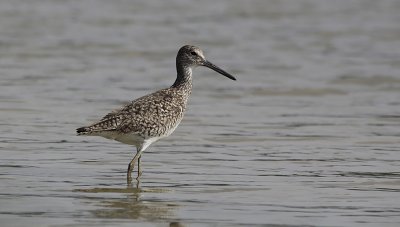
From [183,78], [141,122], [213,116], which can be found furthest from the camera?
[213,116]

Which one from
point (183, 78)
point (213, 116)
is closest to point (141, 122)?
point (183, 78)

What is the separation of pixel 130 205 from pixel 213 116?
6.06 meters

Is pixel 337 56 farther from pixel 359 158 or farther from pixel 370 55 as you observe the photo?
A: pixel 359 158

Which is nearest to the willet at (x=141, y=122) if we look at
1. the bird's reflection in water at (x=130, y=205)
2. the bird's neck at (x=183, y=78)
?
the bird's neck at (x=183, y=78)

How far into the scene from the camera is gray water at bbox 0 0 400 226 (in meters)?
9.73

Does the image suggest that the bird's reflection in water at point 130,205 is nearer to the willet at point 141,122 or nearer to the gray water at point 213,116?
the gray water at point 213,116

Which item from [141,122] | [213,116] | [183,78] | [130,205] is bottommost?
[130,205]

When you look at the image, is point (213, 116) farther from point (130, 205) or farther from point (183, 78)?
point (130, 205)

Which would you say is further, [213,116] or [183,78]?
[213,116]

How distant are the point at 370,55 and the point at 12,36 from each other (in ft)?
27.0

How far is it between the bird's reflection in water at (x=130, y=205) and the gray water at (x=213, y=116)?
2cm

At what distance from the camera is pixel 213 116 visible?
15672 mm

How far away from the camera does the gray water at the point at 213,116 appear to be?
9.73 metres

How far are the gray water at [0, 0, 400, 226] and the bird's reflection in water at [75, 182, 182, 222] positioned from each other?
20mm
